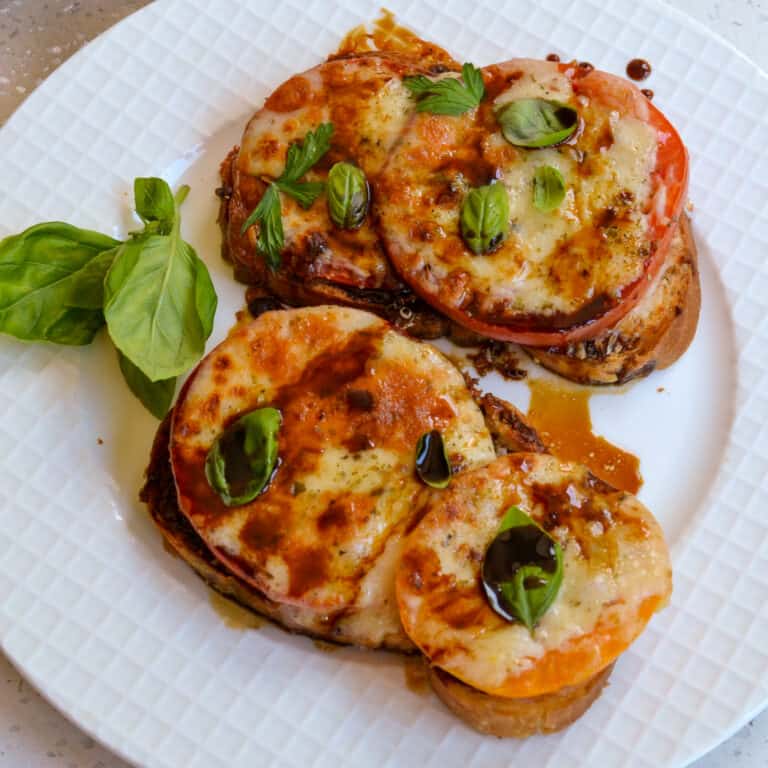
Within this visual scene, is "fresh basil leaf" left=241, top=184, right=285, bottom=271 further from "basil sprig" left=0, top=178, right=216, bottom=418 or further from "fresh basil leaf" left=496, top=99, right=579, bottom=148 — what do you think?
"fresh basil leaf" left=496, top=99, right=579, bottom=148

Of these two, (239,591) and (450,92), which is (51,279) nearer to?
(239,591)

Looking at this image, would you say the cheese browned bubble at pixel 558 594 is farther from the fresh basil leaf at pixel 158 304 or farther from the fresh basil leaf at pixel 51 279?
the fresh basil leaf at pixel 51 279

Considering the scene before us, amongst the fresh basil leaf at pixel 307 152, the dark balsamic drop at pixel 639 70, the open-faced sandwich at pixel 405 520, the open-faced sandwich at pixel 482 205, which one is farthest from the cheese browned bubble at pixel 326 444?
the dark balsamic drop at pixel 639 70

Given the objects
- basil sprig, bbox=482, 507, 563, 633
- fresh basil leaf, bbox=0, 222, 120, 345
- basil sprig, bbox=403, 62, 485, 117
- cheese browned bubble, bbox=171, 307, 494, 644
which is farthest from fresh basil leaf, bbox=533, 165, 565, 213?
fresh basil leaf, bbox=0, 222, 120, 345

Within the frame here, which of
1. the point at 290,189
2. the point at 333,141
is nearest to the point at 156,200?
the point at 290,189

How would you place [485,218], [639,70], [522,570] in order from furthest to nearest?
[639,70] < [485,218] < [522,570]

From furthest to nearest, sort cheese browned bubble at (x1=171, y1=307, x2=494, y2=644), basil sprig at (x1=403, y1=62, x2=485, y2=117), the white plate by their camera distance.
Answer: basil sprig at (x1=403, y1=62, x2=485, y2=117)
the white plate
cheese browned bubble at (x1=171, y1=307, x2=494, y2=644)
